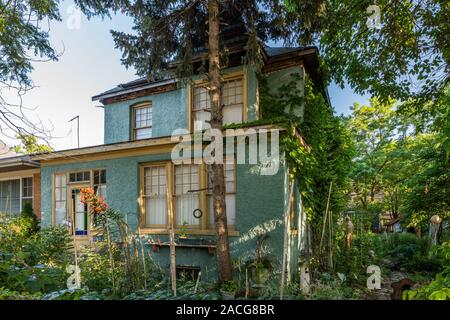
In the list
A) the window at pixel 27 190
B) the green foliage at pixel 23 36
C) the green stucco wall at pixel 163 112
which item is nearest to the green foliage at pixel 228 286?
the green stucco wall at pixel 163 112

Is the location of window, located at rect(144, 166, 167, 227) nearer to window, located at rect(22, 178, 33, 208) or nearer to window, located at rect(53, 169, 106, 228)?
window, located at rect(53, 169, 106, 228)

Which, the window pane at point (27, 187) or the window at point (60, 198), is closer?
the window at point (60, 198)

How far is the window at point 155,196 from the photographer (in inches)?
273

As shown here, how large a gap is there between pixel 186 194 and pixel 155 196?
91 cm

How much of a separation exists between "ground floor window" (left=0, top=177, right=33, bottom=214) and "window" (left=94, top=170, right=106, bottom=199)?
470 cm

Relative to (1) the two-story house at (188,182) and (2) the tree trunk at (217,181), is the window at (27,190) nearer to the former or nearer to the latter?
(1) the two-story house at (188,182)

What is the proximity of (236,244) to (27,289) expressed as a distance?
12.0ft

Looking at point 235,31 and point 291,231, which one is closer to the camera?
point 291,231

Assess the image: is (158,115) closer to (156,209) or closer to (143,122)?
(143,122)

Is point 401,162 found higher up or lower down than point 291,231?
higher up

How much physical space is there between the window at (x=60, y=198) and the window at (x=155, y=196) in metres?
2.96

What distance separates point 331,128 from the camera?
8234mm
